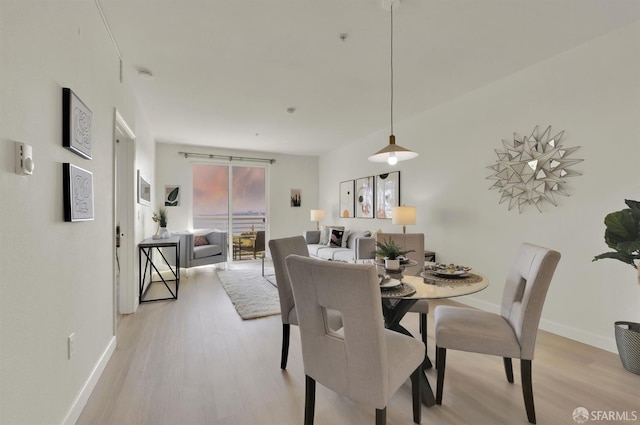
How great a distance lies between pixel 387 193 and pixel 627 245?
10.8 feet

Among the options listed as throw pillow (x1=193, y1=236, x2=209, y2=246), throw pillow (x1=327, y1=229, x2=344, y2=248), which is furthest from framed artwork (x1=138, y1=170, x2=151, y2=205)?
throw pillow (x1=327, y1=229, x2=344, y2=248)

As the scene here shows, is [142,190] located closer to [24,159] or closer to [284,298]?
[284,298]

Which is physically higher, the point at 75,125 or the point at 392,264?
the point at 75,125

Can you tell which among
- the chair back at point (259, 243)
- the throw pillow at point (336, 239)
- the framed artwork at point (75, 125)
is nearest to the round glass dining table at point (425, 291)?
the framed artwork at point (75, 125)

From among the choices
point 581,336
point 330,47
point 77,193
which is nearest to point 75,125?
point 77,193

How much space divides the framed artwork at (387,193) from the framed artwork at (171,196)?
4123mm

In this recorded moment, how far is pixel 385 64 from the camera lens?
9.68ft

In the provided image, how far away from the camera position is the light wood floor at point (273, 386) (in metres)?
1.75

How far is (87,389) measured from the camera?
190cm

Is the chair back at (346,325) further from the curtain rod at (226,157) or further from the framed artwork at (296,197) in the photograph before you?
the framed artwork at (296,197)

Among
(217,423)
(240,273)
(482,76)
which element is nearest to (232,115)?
(240,273)

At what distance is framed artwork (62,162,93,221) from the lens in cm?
160

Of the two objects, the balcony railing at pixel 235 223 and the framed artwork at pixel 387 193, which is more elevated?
the framed artwork at pixel 387 193

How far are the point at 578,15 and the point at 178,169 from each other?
6425mm
